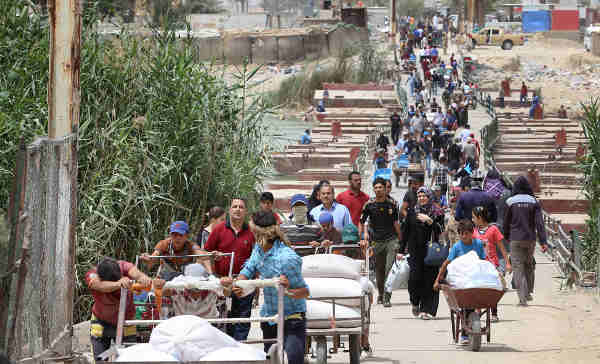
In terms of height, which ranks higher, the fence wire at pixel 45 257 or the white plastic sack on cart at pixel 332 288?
the fence wire at pixel 45 257

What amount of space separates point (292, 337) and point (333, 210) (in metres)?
4.32

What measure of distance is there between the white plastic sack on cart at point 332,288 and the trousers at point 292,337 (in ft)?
3.31

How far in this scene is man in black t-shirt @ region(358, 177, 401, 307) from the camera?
38.6 feet

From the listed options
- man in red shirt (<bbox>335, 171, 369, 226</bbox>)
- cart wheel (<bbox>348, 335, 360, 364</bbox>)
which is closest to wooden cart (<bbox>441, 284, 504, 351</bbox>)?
cart wheel (<bbox>348, 335, 360, 364</bbox>)

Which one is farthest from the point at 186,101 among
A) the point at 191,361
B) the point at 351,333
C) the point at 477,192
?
the point at 191,361

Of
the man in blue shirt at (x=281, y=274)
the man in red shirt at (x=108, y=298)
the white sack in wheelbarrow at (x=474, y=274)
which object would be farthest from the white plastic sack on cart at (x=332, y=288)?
the white sack in wheelbarrow at (x=474, y=274)

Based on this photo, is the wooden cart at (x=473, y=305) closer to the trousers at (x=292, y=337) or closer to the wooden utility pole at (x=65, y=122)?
the trousers at (x=292, y=337)

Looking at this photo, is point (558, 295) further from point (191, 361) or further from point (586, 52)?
point (586, 52)

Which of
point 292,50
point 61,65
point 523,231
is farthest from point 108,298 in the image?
point 292,50

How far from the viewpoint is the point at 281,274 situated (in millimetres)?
6863

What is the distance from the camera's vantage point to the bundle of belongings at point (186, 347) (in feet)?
19.3

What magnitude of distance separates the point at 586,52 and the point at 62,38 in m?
91.5

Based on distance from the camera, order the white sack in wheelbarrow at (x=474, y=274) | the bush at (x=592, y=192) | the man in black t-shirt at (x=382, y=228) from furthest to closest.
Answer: the bush at (x=592, y=192), the man in black t-shirt at (x=382, y=228), the white sack in wheelbarrow at (x=474, y=274)

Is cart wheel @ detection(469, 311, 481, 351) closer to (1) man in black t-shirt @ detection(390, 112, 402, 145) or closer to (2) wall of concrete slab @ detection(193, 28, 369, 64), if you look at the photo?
(1) man in black t-shirt @ detection(390, 112, 402, 145)
